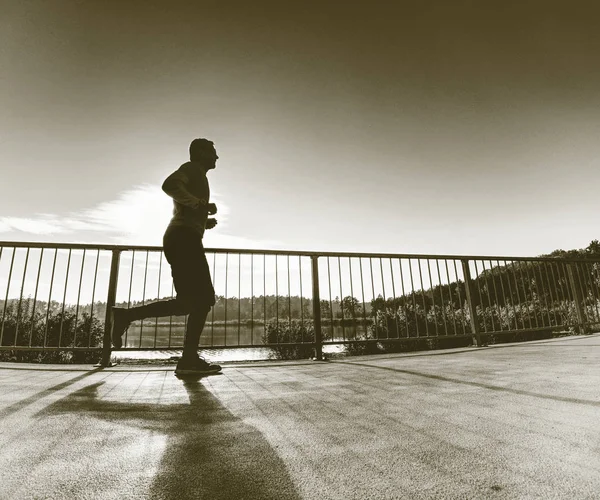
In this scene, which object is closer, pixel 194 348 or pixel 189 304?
pixel 189 304

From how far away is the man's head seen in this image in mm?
3348

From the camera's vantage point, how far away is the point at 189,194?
2891 mm

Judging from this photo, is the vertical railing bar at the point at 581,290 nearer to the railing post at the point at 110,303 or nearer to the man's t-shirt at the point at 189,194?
the man's t-shirt at the point at 189,194

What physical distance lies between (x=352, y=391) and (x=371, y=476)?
128cm

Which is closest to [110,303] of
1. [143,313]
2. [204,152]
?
[143,313]

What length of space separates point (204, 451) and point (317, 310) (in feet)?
11.1

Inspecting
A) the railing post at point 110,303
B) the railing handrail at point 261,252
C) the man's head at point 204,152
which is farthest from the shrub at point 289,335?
the man's head at point 204,152

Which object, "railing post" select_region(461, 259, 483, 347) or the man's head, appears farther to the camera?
"railing post" select_region(461, 259, 483, 347)

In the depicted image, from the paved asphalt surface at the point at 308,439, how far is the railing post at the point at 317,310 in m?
1.93

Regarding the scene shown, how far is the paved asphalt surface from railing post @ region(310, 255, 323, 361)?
6.34 ft

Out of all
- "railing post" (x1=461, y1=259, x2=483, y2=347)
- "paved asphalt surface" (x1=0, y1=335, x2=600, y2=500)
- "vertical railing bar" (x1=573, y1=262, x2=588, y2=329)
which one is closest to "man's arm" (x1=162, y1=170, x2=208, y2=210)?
"paved asphalt surface" (x1=0, y1=335, x2=600, y2=500)

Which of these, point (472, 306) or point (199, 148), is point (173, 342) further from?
point (472, 306)

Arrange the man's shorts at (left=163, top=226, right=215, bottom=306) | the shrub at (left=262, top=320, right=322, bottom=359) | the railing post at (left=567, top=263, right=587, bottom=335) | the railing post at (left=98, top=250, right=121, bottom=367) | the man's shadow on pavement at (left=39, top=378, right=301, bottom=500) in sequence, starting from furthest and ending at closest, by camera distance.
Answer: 1. the railing post at (left=567, top=263, right=587, bottom=335)
2. the shrub at (left=262, top=320, right=322, bottom=359)
3. the railing post at (left=98, top=250, right=121, bottom=367)
4. the man's shorts at (left=163, top=226, right=215, bottom=306)
5. the man's shadow on pavement at (left=39, top=378, right=301, bottom=500)

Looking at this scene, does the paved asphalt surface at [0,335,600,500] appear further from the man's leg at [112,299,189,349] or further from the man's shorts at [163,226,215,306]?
the man's shorts at [163,226,215,306]
